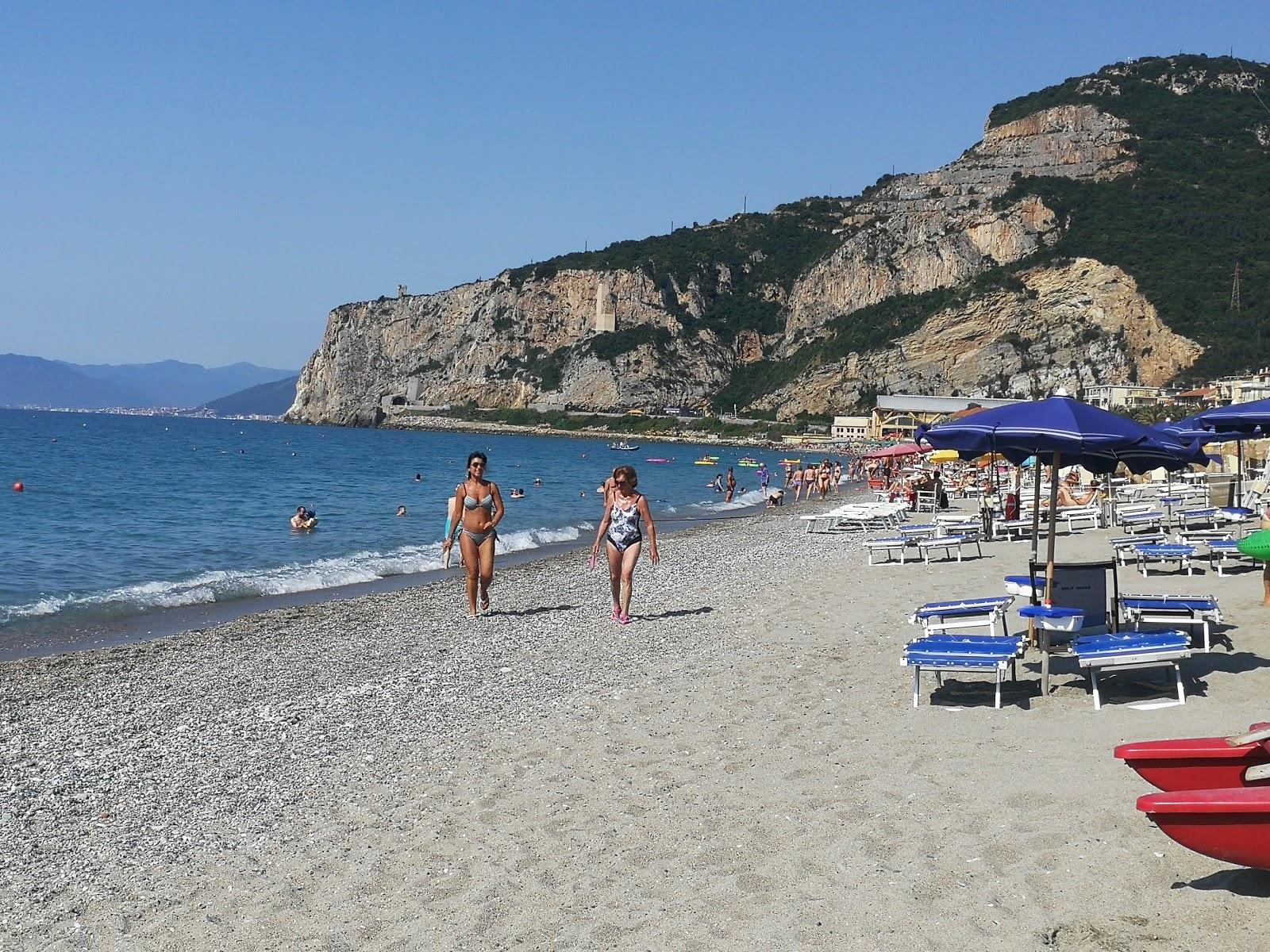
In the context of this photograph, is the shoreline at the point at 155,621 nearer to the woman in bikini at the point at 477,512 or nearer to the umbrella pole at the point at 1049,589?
the woman in bikini at the point at 477,512

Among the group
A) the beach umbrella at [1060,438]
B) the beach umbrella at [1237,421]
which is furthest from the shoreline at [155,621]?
the beach umbrella at [1237,421]

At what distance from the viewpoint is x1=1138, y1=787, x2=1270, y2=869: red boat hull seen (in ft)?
13.3

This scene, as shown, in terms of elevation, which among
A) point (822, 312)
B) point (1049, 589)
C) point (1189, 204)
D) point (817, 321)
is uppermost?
point (1189, 204)

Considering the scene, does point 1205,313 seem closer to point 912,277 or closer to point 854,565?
point 912,277

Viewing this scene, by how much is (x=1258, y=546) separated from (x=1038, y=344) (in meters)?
98.9

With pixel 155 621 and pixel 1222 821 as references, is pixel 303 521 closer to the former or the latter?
pixel 155 621

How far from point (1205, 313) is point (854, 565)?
87159 mm

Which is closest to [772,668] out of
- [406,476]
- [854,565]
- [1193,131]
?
[854,565]

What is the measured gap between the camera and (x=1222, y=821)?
410cm

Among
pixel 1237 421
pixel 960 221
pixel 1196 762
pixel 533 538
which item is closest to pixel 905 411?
pixel 960 221

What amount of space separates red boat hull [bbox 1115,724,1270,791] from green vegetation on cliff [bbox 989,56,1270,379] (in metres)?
88.1

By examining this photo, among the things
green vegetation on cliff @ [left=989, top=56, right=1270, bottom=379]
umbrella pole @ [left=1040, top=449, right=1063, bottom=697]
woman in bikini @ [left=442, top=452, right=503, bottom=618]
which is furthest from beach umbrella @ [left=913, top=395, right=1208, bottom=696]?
green vegetation on cliff @ [left=989, top=56, right=1270, bottom=379]

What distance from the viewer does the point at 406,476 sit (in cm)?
5650

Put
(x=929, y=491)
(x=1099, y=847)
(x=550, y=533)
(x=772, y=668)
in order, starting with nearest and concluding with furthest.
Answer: (x=1099, y=847) < (x=772, y=668) < (x=550, y=533) < (x=929, y=491)
